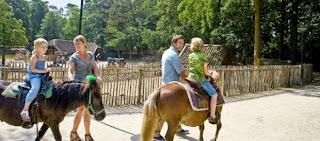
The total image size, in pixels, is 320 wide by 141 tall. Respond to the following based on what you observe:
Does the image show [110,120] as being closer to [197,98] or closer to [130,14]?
[197,98]

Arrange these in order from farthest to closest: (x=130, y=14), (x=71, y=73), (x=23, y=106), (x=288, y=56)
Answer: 1. (x=130, y=14)
2. (x=288, y=56)
3. (x=71, y=73)
4. (x=23, y=106)

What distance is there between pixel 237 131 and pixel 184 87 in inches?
112

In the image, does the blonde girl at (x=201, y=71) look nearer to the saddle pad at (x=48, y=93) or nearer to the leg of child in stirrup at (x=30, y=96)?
the saddle pad at (x=48, y=93)

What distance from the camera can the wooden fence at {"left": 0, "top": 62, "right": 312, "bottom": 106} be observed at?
939 cm

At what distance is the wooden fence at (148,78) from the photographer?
370 inches

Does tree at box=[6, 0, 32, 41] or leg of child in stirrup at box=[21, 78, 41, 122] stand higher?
tree at box=[6, 0, 32, 41]

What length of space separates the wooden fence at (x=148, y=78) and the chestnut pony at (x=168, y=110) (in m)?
5.03

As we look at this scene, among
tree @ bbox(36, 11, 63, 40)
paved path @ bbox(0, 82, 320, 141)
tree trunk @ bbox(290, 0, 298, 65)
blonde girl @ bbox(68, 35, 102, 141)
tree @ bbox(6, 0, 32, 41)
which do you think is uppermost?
tree @ bbox(6, 0, 32, 41)

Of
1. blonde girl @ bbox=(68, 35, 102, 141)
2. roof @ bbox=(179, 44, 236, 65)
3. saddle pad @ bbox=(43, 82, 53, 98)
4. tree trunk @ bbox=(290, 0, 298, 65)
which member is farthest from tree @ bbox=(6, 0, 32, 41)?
saddle pad @ bbox=(43, 82, 53, 98)

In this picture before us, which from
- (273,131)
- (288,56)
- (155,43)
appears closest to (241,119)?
(273,131)

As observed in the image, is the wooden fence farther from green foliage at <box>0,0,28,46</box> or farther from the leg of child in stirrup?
green foliage at <box>0,0,28,46</box>

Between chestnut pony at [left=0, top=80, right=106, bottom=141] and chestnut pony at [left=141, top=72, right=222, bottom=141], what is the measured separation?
682 millimetres

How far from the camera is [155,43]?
137 feet

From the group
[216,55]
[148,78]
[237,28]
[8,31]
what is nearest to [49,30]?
[8,31]
